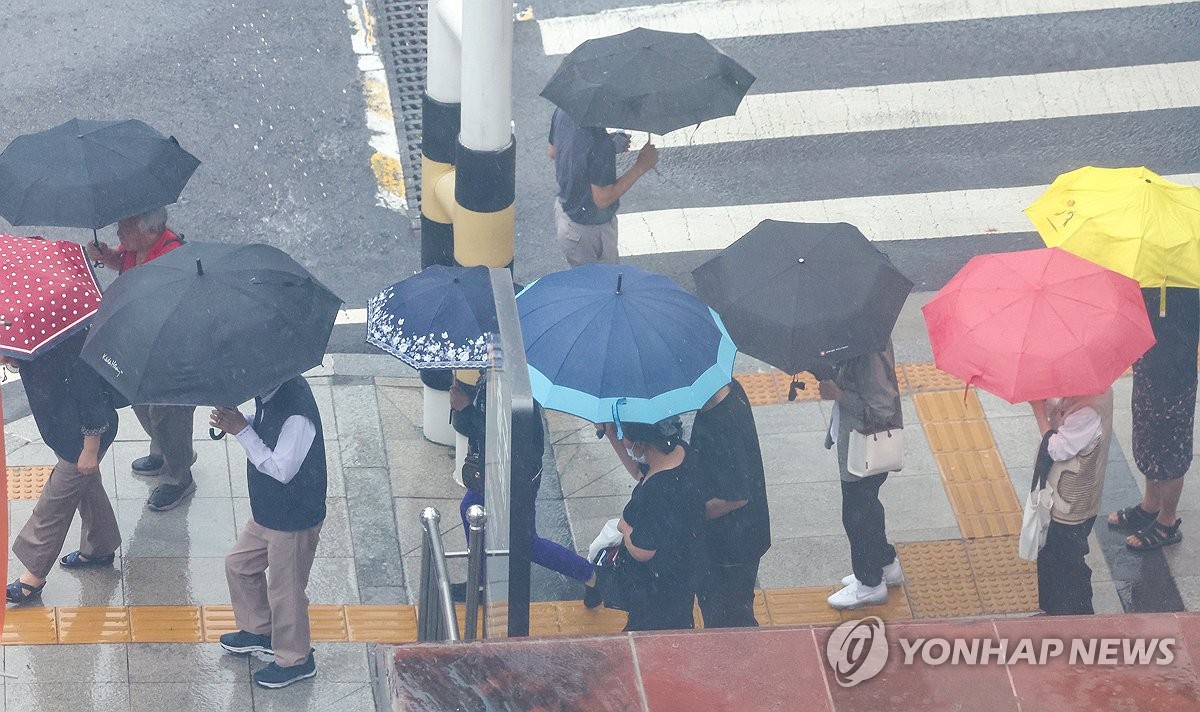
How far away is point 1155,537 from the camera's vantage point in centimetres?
749

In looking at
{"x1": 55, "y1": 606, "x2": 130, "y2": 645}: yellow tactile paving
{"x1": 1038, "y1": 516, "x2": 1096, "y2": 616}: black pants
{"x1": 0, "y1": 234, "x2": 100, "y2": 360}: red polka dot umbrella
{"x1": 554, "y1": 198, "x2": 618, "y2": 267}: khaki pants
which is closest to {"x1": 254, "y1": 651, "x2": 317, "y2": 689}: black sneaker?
{"x1": 55, "y1": 606, "x2": 130, "y2": 645}: yellow tactile paving

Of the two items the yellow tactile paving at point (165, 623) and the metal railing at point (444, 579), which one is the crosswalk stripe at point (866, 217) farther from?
the metal railing at point (444, 579)

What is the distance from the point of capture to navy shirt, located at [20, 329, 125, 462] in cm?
632

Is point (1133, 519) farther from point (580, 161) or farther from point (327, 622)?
point (327, 622)

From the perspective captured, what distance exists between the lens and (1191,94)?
11164 mm

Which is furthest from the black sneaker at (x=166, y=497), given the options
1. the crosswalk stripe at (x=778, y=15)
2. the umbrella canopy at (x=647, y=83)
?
the crosswalk stripe at (x=778, y=15)

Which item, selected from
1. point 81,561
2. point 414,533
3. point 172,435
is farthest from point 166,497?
point 414,533

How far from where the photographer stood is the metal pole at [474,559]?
15.8ft

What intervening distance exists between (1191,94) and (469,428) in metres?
7.28

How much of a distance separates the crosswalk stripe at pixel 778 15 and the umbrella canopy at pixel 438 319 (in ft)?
17.0

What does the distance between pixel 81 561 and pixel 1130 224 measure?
529cm

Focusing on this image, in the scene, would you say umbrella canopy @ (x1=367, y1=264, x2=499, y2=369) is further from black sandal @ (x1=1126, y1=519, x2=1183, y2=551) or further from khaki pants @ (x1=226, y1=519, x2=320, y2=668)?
black sandal @ (x1=1126, y1=519, x2=1183, y2=551)

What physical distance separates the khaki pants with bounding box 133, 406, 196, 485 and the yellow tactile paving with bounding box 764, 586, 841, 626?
3108 millimetres

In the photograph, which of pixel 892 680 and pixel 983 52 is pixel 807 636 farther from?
pixel 983 52
